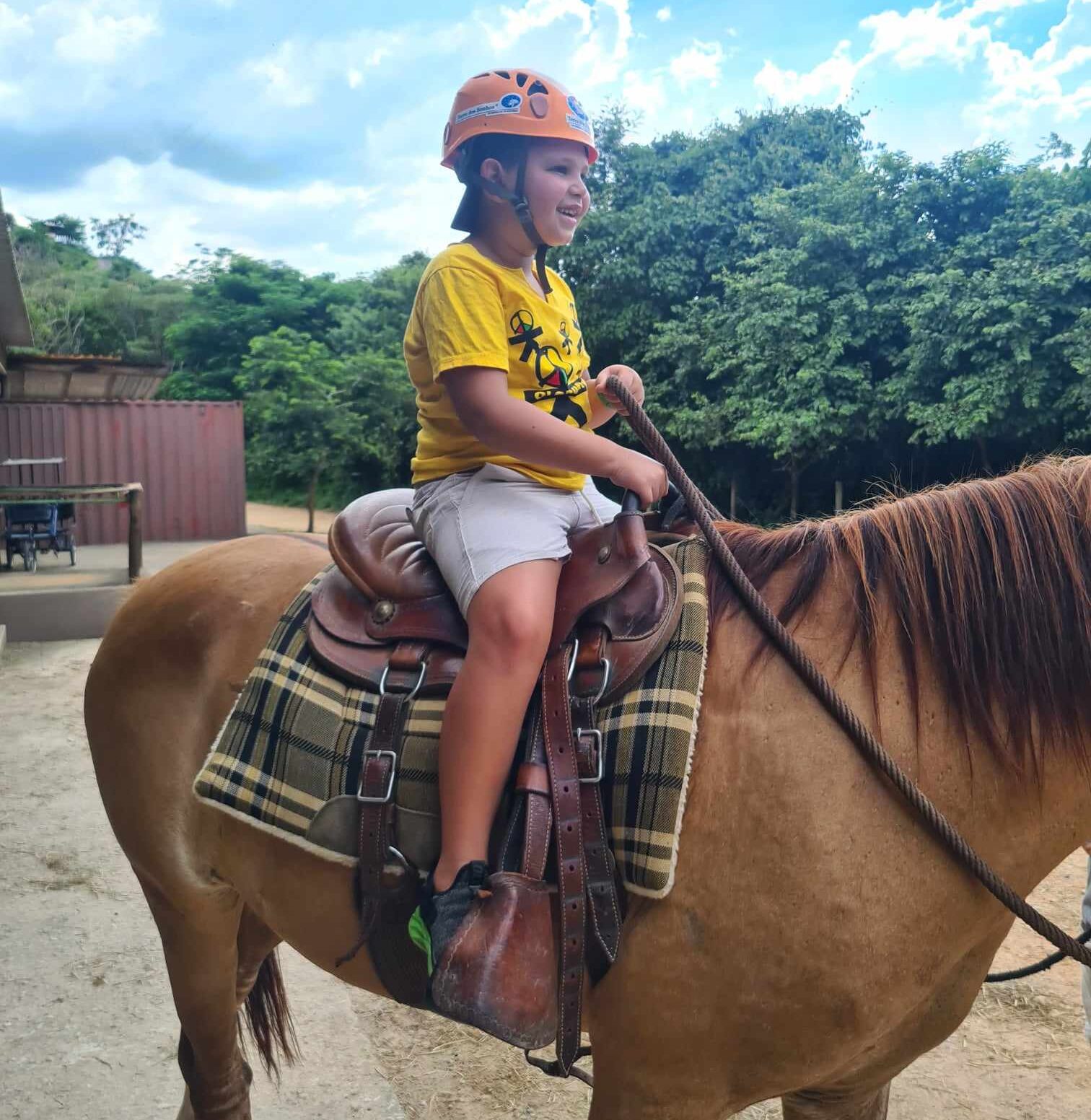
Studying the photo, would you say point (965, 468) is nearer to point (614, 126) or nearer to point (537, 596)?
point (614, 126)

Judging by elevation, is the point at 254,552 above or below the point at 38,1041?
above

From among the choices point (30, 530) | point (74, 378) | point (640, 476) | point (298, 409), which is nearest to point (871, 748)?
point (640, 476)

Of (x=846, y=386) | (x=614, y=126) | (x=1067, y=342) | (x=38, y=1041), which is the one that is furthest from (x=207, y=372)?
(x=38, y=1041)

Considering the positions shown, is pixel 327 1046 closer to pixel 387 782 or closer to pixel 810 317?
pixel 387 782

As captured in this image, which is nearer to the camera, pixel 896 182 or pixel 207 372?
pixel 896 182

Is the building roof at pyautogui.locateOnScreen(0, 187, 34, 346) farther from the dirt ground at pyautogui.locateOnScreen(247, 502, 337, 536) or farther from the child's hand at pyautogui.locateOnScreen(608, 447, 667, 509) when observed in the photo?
the child's hand at pyautogui.locateOnScreen(608, 447, 667, 509)

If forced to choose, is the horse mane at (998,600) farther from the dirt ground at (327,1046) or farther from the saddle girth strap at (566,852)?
the dirt ground at (327,1046)

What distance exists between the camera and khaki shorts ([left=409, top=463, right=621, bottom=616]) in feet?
4.91

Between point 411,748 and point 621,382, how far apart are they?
2.53 ft

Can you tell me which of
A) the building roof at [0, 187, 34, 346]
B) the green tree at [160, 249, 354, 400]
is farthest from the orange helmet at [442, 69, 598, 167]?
the green tree at [160, 249, 354, 400]

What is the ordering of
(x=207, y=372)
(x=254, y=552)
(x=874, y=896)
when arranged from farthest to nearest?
(x=207, y=372) → (x=254, y=552) → (x=874, y=896)

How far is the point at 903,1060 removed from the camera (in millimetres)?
1477

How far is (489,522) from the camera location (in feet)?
5.04

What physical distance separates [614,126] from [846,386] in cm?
833
